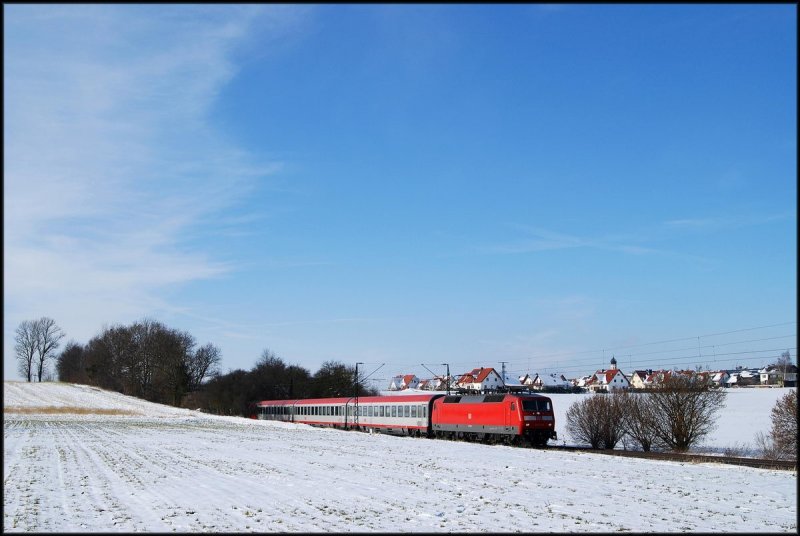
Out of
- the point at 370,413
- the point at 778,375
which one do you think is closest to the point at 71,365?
the point at 370,413

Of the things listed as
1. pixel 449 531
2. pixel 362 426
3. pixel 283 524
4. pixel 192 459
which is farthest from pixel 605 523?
pixel 362 426

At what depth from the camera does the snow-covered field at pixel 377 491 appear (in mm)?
13672

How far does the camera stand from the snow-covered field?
13.7m

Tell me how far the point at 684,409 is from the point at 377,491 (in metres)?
28.5

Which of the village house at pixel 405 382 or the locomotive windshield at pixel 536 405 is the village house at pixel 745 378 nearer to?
the village house at pixel 405 382

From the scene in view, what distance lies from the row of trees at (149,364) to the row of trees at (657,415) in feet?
269

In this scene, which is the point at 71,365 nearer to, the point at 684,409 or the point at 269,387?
the point at 269,387

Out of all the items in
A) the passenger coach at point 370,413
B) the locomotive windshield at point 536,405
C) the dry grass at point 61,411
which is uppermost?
the locomotive windshield at point 536,405

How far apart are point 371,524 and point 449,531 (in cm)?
168

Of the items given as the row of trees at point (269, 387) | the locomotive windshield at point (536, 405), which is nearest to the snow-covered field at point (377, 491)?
the locomotive windshield at point (536, 405)

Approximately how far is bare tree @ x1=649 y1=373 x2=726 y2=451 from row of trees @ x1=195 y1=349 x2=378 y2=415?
6458cm

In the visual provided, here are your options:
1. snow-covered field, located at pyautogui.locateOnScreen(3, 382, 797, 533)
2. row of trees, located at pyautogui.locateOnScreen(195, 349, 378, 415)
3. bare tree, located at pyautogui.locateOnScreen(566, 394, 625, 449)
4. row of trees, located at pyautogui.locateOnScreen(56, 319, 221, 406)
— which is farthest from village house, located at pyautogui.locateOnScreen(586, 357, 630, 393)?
snow-covered field, located at pyautogui.locateOnScreen(3, 382, 797, 533)

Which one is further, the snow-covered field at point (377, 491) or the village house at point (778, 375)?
the village house at point (778, 375)

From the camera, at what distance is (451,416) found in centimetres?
4369
